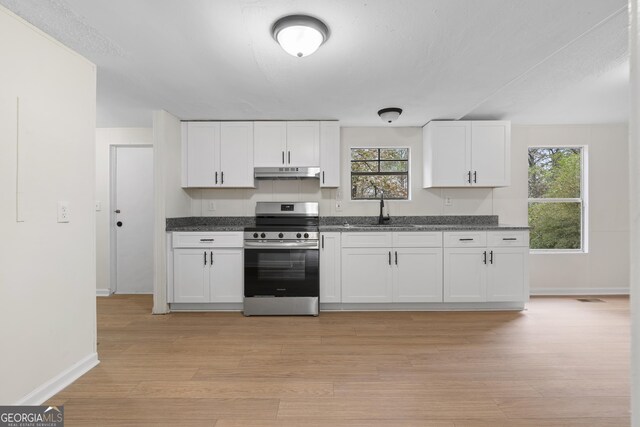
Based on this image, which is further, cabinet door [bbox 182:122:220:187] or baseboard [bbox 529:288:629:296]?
baseboard [bbox 529:288:629:296]

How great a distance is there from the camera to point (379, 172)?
4.24 meters

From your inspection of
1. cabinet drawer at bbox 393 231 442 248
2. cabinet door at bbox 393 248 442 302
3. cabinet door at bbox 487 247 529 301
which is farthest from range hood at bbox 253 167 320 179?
cabinet door at bbox 487 247 529 301

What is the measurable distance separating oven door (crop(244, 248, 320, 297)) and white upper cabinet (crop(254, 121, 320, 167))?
3.52 ft

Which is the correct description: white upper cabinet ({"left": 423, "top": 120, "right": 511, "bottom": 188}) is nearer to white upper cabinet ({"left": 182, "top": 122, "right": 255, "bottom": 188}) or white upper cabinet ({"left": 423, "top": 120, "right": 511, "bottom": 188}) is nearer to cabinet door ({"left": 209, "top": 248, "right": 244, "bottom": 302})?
white upper cabinet ({"left": 182, "top": 122, "right": 255, "bottom": 188})

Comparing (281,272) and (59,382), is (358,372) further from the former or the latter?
(59,382)

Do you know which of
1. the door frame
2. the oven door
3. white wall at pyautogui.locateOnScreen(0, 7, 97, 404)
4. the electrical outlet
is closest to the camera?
white wall at pyautogui.locateOnScreen(0, 7, 97, 404)

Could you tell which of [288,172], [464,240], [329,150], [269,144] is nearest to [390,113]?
[329,150]

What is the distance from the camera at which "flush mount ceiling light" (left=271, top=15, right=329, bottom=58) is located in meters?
1.83

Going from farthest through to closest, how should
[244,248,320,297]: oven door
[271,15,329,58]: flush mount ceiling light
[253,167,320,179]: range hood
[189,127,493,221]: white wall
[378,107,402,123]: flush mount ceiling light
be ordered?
[189,127,493,221]: white wall → [253,167,320,179]: range hood → [244,248,320,297]: oven door → [378,107,402,123]: flush mount ceiling light → [271,15,329,58]: flush mount ceiling light

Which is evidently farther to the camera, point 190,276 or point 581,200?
point 581,200

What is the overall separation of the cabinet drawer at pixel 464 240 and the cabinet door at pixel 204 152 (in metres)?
2.78

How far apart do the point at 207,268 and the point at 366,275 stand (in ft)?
5.83

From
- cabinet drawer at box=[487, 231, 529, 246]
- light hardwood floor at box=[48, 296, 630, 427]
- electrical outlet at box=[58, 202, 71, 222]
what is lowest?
light hardwood floor at box=[48, 296, 630, 427]

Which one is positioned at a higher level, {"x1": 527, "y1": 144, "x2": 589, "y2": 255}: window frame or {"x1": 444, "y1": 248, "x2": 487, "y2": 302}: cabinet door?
{"x1": 527, "y1": 144, "x2": 589, "y2": 255}: window frame
